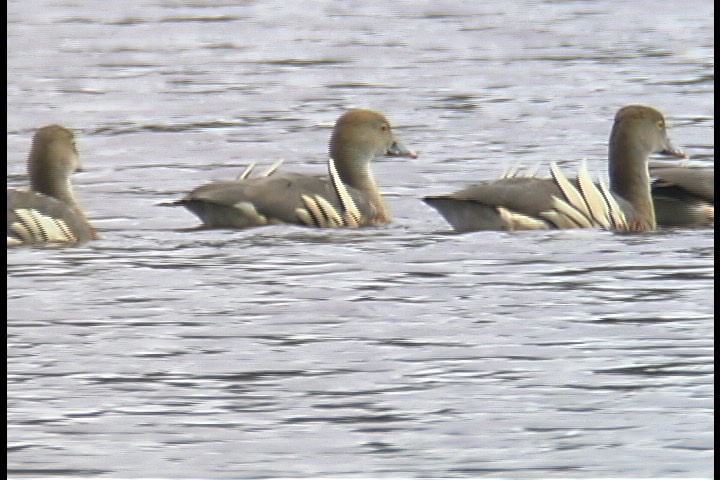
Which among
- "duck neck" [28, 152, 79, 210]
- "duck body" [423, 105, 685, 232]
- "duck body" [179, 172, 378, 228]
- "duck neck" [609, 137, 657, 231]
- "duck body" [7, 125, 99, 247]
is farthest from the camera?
"duck neck" [609, 137, 657, 231]

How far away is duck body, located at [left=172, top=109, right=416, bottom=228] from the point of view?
13797 millimetres

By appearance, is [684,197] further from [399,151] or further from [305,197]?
[305,197]

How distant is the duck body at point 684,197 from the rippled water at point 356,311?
290 millimetres

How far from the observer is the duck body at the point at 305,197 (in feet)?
Result: 45.3

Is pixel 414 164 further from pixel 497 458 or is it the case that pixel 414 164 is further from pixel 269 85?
pixel 497 458

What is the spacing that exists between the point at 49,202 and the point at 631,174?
3.60 meters

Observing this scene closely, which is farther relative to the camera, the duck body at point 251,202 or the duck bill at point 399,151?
the duck bill at point 399,151

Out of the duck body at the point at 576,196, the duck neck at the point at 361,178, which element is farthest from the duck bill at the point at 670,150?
the duck neck at the point at 361,178

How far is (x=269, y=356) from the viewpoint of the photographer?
9680mm

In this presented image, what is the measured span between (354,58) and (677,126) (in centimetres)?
700

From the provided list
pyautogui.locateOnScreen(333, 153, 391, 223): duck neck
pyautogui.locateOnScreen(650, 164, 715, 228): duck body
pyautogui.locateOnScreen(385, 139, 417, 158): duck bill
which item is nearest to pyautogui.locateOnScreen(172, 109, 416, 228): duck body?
pyautogui.locateOnScreen(333, 153, 391, 223): duck neck

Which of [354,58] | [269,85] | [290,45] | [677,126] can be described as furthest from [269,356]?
[290,45]

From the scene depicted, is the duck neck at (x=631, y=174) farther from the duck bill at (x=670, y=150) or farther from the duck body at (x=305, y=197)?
the duck body at (x=305, y=197)

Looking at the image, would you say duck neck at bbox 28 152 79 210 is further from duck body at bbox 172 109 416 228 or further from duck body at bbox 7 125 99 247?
duck body at bbox 172 109 416 228
